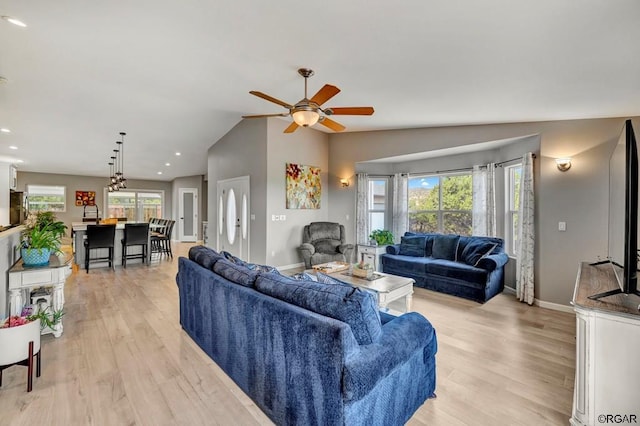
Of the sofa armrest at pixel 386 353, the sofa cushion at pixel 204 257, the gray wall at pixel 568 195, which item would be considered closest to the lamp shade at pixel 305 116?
the sofa cushion at pixel 204 257

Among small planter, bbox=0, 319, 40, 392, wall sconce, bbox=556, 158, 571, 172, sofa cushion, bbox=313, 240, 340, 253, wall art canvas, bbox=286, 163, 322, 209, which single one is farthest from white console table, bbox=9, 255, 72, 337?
wall sconce, bbox=556, 158, 571, 172

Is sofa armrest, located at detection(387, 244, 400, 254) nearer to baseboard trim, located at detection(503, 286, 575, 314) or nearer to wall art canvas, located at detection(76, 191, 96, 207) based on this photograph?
baseboard trim, located at detection(503, 286, 575, 314)

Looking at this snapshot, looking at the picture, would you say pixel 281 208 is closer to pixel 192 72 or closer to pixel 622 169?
pixel 192 72

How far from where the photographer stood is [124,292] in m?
4.45

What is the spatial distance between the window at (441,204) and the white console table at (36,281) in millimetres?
5673

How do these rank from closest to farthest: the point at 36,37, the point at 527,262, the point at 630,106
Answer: the point at 36,37 < the point at 630,106 < the point at 527,262

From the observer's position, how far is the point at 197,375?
2.30 metres

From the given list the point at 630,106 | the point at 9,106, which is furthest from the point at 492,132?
the point at 9,106

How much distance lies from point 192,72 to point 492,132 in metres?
4.35

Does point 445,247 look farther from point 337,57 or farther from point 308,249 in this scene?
point 337,57

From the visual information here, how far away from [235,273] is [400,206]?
184 inches

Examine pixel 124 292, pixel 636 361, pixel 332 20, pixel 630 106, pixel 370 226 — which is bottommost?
pixel 124 292

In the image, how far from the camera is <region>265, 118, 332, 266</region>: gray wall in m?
5.54

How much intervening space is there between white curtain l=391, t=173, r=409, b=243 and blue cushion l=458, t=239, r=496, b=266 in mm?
1573
